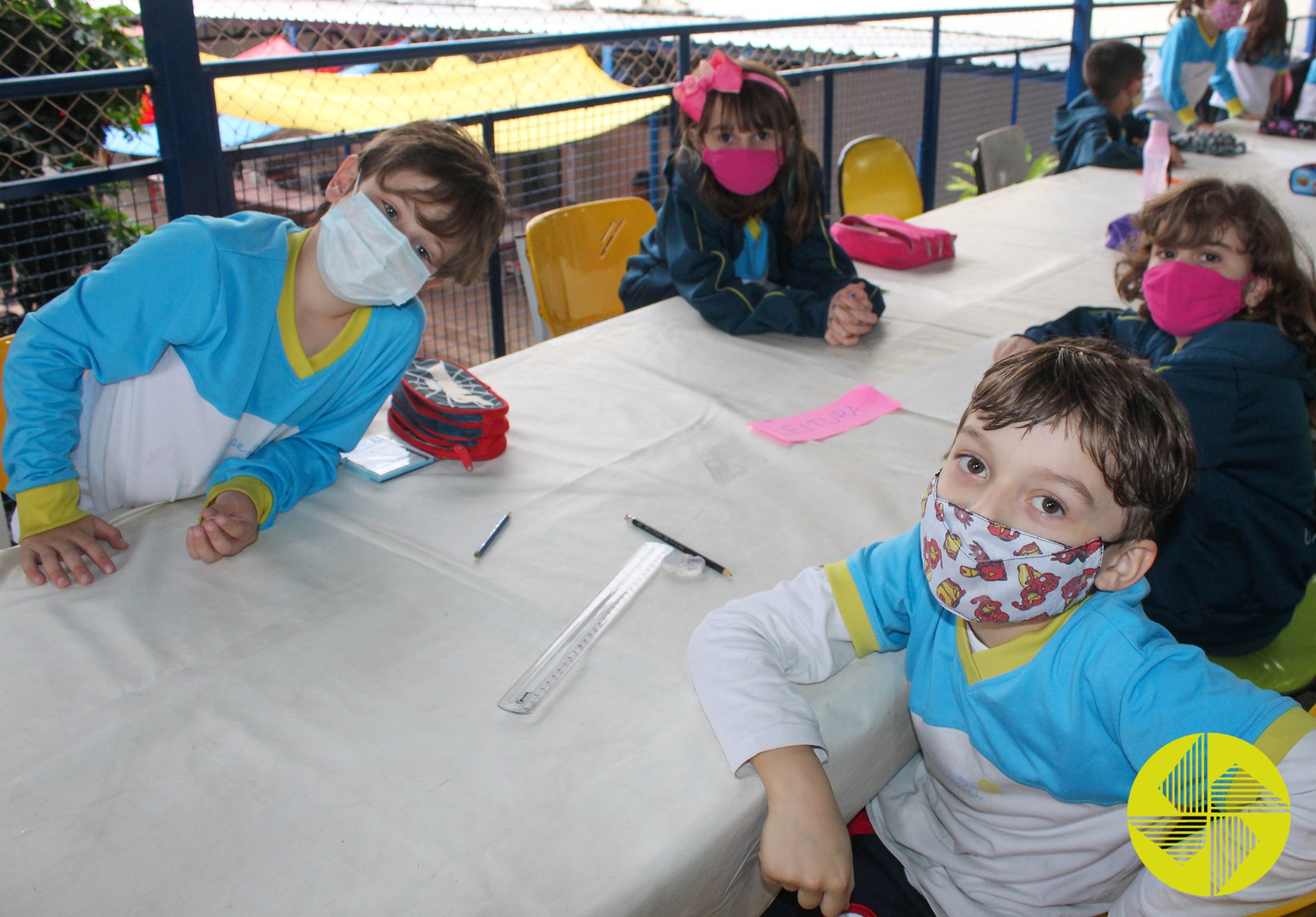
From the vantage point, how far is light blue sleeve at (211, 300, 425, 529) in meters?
1.26

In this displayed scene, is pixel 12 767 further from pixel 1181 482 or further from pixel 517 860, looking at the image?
pixel 1181 482

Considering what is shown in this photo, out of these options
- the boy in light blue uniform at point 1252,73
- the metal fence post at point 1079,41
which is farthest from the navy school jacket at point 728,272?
the metal fence post at point 1079,41

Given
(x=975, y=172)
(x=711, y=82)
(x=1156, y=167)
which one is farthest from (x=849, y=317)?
(x=975, y=172)

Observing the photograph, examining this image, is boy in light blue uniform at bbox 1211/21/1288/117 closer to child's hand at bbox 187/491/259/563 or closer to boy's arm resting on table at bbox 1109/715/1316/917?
boy's arm resting on table at bbox 1109/715/1316/917

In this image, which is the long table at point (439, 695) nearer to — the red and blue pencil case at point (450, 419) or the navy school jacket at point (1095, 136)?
the red and blue pencil case at point (450, 419)

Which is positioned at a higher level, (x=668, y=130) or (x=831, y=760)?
(x=668, y=130)

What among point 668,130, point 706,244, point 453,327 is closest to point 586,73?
point 453,327

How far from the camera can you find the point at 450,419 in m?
1.39

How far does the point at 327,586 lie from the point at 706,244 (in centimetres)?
126

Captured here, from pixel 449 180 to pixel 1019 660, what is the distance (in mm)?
966

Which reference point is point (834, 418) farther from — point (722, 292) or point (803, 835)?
point (803, 835)

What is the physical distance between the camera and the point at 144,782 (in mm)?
816

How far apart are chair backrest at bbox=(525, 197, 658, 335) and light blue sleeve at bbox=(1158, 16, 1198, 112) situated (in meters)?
3.20

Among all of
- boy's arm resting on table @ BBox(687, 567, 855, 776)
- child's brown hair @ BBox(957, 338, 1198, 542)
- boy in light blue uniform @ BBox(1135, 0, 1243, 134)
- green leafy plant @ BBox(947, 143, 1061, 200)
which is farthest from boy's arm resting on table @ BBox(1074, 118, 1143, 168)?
boy's arm resting on table @ BBox(687, 567, 855, 776)
